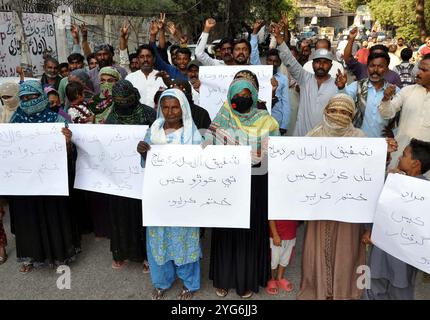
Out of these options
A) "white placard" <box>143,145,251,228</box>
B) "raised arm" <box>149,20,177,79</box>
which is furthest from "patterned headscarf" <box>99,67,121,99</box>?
"white placard" <box>143,145,251,228</box>

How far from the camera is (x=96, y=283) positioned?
11.1ft

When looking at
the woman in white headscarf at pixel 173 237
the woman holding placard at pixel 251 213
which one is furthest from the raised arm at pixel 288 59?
the woman in white headscarf at pixel 173 237

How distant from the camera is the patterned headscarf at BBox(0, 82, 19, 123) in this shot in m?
3.55

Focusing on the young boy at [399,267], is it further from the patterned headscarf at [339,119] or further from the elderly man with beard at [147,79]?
the elderly man with beard at [147,79]

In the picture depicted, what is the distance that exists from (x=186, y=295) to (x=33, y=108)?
204cm

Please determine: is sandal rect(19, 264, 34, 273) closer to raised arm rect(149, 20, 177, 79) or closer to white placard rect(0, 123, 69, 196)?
white placard rect(0, 123, 69, 196)

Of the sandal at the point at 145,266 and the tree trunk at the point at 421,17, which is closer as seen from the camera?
the sandal at the point at 145,266

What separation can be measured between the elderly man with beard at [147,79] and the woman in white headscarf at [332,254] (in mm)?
2376

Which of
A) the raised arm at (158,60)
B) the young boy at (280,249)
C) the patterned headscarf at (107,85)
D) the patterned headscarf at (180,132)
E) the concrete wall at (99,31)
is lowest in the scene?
the young boy at (280,249)

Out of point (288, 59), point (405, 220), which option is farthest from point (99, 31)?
point (405, 220)

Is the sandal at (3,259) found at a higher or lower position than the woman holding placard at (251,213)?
lower

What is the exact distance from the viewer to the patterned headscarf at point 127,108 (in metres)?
3.04
